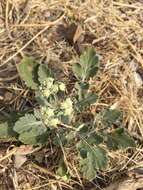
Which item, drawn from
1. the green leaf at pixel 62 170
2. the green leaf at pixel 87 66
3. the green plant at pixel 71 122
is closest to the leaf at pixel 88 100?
the green plant at pixel 71 122

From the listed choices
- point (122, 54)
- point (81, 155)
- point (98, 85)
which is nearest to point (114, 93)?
point (98, 85)

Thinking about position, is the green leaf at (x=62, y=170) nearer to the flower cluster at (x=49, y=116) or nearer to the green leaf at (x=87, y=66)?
the flower cluster at (x=49, y=116)

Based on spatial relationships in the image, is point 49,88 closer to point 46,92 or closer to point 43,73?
point 46,92

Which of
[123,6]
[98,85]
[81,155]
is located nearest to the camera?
[81,155]

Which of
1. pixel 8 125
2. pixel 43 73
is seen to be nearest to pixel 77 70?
pixel 43 73

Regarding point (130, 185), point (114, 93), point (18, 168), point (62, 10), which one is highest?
point (62, 10)

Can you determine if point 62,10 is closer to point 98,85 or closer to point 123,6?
point 123,6

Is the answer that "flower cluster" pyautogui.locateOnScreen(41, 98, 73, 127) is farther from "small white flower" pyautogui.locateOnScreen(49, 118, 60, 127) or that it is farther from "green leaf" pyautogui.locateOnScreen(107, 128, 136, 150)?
"green leaf" pyautogui.locateOnScreen(107, 128, 136, 150)
